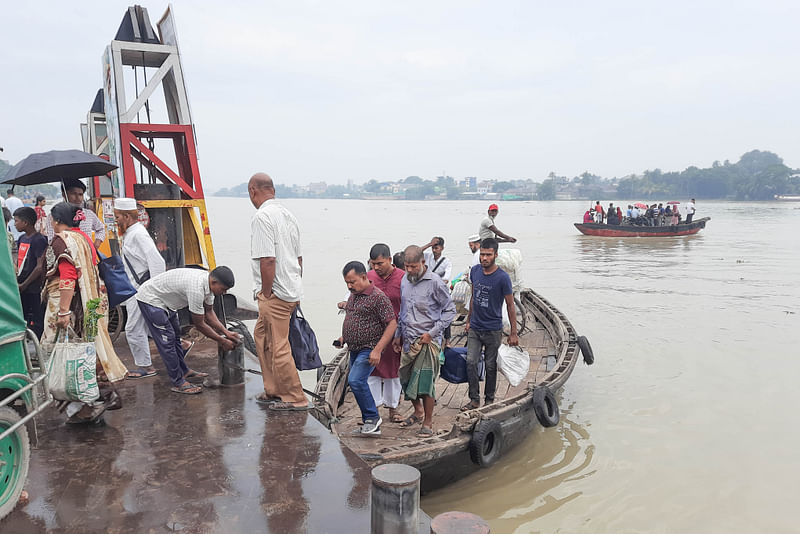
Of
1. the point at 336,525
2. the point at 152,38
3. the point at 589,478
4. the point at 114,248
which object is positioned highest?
the point at 152,38

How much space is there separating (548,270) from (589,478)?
50.2 ft

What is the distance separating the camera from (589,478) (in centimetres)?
557

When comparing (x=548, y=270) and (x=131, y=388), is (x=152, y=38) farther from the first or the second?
(x=548, y=270)

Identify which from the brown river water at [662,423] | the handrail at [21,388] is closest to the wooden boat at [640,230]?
the brown river water at [662,423]

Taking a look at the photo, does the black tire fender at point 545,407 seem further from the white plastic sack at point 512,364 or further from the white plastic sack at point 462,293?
the white plastic sack at point 462,293

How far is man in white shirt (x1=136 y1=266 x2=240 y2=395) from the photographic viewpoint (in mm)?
4375

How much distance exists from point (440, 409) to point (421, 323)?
1455 mm

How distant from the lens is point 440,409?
5566 mm

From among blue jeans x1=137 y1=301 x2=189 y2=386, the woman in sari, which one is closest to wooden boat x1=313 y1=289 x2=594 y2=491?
blue jeans x1=137 y1=301 x2=189 y2=386

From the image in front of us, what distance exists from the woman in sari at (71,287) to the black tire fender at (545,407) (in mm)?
3640

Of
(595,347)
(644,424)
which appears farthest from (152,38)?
(595,347)

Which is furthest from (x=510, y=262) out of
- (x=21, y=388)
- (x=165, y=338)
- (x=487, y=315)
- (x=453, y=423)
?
(x=21, y=388)

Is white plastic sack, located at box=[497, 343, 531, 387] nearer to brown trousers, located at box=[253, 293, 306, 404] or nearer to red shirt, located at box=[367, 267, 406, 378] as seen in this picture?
red shirt, located at box=[367, 267, 406, 378]

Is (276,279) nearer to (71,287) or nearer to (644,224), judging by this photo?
(71,287)
